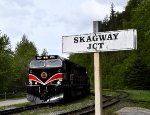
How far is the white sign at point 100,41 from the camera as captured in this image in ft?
30.3

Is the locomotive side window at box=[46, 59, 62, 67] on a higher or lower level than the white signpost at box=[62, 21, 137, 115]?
lower

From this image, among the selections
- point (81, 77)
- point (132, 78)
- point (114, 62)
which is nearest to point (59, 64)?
point (81, 77)

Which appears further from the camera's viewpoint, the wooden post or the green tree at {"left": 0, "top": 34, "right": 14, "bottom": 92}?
the green tree at {"left": 0, "top": 34, "right": 14, "bottom": 92}

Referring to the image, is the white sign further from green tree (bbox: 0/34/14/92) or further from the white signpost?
green tree (bbox: 0/34/14/92)

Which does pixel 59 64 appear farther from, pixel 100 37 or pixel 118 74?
pixel 118 74

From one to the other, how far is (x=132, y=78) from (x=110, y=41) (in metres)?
60.0

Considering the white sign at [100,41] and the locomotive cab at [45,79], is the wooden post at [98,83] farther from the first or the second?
the locomotive cab at [45,79]

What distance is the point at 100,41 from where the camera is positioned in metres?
9.58

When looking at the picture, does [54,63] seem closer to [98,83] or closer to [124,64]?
[98,83]

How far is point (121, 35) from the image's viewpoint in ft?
30.8

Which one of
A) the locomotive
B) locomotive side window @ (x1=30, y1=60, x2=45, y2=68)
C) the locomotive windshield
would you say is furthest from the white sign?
locomotive side window @ (x1=30, y1=60, x2=45, y2=68)

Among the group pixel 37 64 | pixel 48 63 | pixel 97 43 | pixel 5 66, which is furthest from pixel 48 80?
pixel 5 66

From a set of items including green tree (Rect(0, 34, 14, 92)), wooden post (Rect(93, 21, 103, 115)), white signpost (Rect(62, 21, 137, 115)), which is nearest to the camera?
white signpost (Rect(62, 21, 137, 115))

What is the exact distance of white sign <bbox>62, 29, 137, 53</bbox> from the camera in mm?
9241
